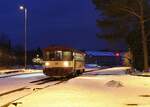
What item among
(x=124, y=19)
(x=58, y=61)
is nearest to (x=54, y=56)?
(x=58, y=61)

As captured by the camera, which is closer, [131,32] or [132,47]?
[131,32]

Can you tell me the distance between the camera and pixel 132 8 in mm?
56094

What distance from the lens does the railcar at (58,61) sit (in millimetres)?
44719

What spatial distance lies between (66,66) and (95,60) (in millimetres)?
120772

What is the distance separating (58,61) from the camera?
45.1 meters

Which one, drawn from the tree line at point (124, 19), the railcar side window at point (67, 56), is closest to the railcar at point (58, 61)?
the railcar side window at point (67, 56)

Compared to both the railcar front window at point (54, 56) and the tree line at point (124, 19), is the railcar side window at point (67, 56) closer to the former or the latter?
the railcar front window at point (54, 56)

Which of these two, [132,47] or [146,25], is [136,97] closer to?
[146,25]

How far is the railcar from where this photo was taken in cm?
4472

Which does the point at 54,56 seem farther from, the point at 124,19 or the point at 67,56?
the point at 124,19

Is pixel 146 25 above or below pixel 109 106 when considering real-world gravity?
above

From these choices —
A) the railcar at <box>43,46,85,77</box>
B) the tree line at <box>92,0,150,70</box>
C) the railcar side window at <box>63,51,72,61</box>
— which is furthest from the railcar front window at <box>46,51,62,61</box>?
the tree line at <box>92,0,150,70</box>

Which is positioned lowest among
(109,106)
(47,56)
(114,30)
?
(109,106)

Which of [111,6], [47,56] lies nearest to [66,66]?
[47,56]
